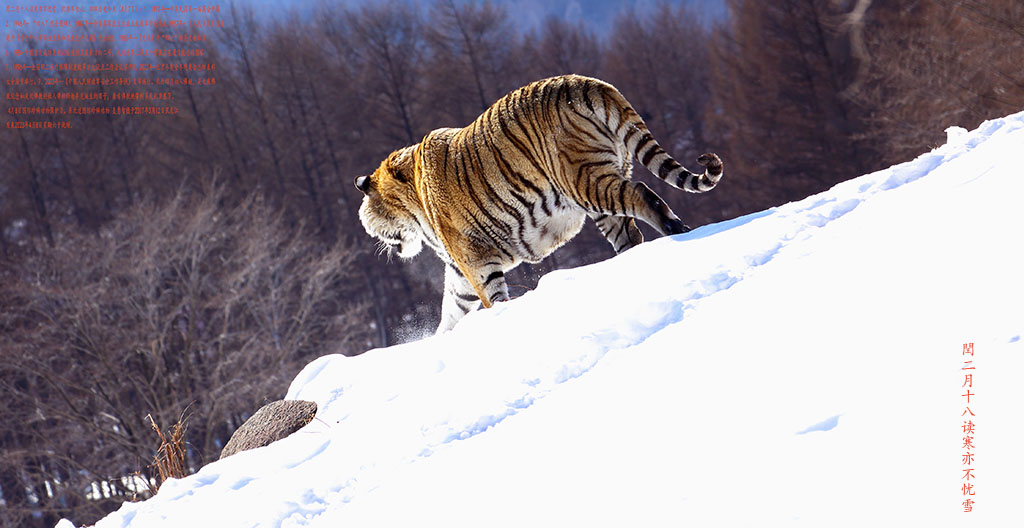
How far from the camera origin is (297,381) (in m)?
6.39

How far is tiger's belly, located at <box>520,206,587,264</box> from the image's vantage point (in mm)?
6547

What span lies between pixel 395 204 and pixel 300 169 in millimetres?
25995

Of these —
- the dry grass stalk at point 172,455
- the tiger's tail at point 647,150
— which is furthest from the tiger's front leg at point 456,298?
the dry grass stalk at point 172,455

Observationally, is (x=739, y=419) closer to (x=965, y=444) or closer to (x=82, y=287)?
(x=965, y=444)

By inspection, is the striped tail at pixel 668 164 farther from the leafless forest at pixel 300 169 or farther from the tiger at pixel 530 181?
the leafless forest at pixel 300 169

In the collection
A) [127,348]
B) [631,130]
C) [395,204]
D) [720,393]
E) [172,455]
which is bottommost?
[720,393]

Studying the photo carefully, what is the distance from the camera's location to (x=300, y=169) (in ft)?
106

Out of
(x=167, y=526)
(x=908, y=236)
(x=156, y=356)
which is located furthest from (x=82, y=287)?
(x=908, y=236)

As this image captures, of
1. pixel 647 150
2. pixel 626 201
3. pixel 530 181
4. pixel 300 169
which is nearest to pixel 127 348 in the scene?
pixel 530 181

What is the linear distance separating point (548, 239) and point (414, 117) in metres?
25.8

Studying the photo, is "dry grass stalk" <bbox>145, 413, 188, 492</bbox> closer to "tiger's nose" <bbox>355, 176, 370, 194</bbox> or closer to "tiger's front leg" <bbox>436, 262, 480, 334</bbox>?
"tiger's front leg" <bbox>436, 262, 480, 334</bbox>

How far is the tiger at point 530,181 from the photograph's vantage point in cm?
596

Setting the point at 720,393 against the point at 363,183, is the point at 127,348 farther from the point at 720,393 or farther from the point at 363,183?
the point at 720,393

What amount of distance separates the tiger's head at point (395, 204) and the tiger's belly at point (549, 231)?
112 centimetres
